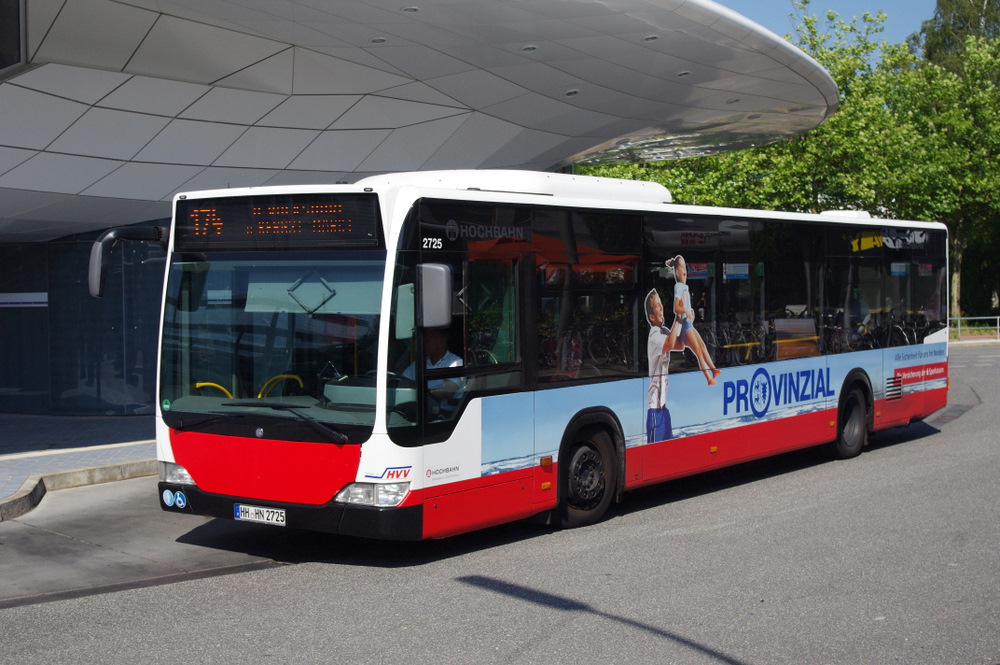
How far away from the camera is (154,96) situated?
14.8 meters

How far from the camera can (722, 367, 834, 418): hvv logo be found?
36.1 ft

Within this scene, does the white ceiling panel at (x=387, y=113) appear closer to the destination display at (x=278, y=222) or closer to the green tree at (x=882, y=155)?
the destination display at (x=278, y=222)

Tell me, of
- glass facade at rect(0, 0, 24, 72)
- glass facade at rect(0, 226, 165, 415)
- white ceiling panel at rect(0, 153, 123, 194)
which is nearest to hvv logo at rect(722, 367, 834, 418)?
glass facade at rect(0, 0, 24, 72)

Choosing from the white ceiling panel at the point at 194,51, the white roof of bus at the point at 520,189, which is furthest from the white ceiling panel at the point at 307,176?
the white roof of bus at the point at 520,189

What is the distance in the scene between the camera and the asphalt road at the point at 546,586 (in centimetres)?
589

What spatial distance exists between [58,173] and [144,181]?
147cm

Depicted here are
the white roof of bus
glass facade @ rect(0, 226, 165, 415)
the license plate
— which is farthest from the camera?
glass facade @ rect(0, 226, 165, 415)

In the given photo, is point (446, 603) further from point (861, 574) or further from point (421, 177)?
point (421, 177)

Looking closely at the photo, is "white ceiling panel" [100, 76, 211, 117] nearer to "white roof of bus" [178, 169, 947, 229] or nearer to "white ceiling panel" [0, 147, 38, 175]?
"white ceiling panel" [0, 147, 38, 175]

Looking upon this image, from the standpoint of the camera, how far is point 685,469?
34.1 ft

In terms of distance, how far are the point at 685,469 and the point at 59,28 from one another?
8963 millimetres

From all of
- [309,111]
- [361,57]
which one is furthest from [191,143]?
[361,57]

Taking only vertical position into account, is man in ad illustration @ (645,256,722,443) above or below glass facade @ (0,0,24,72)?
below

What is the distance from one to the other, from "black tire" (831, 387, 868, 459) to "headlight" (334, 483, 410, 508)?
739 cm
